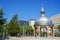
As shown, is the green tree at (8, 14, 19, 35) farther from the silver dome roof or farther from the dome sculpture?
the silver dome roof

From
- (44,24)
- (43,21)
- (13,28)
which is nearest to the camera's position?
(43,21)

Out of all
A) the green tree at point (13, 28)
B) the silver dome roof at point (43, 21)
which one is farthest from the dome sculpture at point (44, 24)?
the green tree at point (13, 28)

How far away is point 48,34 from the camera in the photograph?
113 ft

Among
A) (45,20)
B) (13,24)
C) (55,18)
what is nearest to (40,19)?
(45,20)

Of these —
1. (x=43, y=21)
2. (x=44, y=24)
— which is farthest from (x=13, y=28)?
(x=43, y=21)

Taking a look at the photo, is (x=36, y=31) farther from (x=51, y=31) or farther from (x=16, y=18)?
(x=16, y=18)

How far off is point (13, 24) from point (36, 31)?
2476 cm

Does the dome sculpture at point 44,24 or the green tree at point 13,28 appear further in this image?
the green tree at point 13,28

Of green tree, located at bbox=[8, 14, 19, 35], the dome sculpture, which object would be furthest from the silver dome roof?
green tree, located at bbox=[8, 14, 19, 35]

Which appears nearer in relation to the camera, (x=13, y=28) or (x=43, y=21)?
(x=43, y=21)

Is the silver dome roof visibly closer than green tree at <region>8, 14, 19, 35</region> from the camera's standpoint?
Yes

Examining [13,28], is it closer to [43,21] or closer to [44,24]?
[44,24]

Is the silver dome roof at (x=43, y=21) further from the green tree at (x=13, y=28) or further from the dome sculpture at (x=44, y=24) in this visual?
the green tree at (x=13, y=28)

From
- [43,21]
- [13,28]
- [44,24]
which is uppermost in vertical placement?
[43,21]
